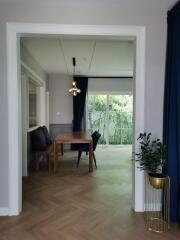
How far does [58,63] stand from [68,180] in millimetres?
3059

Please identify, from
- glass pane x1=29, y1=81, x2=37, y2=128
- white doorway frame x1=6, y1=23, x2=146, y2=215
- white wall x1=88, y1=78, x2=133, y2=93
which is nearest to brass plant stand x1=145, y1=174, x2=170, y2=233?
white doorway frame x1=6, y1=23, x2=146, y2=215

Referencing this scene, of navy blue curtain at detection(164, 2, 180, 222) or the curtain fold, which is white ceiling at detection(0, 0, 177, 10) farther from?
the curtain fold

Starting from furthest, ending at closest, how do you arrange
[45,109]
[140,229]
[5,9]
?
[45,109] → [5,9] → [140,229]

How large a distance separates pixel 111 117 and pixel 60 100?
1907 mm

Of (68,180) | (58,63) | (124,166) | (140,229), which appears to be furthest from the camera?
(58,63)

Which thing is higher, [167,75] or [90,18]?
[90,18]

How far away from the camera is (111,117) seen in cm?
731

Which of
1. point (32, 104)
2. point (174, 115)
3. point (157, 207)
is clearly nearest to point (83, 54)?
point (32, 104)

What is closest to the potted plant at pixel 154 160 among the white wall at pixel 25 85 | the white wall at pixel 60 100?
the white wall at pixel 25 85

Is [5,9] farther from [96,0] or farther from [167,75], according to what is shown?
[167,75]

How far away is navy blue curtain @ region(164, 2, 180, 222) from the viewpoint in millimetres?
2277

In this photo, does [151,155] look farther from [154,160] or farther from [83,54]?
[83,54]

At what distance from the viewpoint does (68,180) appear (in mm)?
3908

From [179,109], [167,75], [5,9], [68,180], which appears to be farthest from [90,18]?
[68,180]
